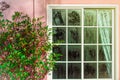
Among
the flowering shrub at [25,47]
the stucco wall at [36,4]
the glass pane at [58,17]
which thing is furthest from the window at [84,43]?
the flowering shrub at [25,47]

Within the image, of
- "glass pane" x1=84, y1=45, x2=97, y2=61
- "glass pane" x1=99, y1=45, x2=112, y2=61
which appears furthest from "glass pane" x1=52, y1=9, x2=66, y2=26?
"glass pane" x1=99, y1=45, x2=112, y2=61

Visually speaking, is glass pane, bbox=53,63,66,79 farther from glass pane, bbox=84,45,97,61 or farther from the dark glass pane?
glass pane, bbox=84,45,97,61

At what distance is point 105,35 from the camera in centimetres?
698

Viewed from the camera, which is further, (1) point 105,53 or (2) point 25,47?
(1) point 105,53

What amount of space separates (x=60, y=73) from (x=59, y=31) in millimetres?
953

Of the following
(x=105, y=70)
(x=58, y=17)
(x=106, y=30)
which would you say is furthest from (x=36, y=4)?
(x=105, y=70)

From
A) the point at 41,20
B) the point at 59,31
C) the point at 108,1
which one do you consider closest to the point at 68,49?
the point at 59,31

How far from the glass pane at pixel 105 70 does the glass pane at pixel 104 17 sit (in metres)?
0.93

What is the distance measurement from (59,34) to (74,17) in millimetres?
512

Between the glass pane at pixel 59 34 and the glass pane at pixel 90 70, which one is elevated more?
the glass pane at pixel 59 34

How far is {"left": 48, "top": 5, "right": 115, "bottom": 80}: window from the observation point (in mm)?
6957

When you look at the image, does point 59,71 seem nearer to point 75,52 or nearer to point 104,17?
point 75,52

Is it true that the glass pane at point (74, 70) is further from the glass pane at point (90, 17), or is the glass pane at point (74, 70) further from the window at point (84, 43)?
the glass pane at point (90, 17)

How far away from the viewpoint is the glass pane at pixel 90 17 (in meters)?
6.95
